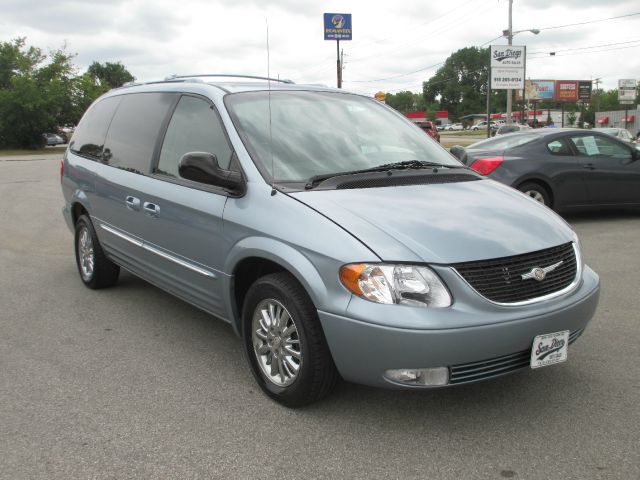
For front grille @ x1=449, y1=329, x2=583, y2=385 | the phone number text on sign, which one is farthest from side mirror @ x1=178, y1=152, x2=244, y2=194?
the phone number text on sign

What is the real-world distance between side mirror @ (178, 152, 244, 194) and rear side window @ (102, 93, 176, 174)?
1106mm

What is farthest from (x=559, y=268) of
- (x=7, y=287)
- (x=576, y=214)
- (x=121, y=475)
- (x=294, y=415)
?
(x=576, y=214)

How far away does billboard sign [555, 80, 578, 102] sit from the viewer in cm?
9631

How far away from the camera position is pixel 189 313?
→ 509cm

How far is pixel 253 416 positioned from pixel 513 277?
150cm

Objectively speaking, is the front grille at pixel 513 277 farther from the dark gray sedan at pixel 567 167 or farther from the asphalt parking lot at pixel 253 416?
the dark gray sedan at pixel 567 167

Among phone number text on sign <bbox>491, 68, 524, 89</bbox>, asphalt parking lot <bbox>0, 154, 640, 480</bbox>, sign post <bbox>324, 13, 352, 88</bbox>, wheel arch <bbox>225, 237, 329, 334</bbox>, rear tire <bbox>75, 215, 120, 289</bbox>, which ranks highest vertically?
sign post <bbox>324, 13, 352, 88</bbox>

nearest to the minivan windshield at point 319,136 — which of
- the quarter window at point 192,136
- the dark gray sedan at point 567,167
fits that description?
the quarter window at point 192,136

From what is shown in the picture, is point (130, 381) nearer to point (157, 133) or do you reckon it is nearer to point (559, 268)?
point (157, 133)

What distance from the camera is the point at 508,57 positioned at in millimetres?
34312

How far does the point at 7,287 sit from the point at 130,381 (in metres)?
2.92

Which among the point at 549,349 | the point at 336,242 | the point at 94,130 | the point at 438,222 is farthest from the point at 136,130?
the point at 549,349

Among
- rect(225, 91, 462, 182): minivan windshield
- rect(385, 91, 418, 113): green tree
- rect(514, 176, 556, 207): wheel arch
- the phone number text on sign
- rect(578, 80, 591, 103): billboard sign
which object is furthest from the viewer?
rect(385, 91, 418, 113): green tree

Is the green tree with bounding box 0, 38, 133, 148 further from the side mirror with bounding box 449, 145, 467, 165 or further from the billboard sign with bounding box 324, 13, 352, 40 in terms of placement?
the side mirror with bounding box 449, 145, 467, 165
